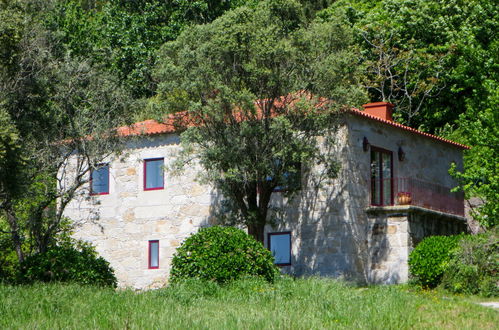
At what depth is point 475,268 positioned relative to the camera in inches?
797

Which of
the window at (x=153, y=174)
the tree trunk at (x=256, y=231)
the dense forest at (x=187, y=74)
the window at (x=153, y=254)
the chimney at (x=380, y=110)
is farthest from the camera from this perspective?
the chimney at (x=380, y=110)

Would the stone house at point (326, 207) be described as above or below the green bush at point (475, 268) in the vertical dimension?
above

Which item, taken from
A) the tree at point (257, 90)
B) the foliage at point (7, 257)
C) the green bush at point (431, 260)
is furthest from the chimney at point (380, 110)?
the foliage at point (7, 257)

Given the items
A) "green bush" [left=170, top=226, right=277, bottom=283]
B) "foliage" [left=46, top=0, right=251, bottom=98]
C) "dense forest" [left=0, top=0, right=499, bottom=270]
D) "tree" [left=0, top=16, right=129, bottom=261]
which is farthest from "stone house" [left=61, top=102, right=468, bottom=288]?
"foliage" [left=46, top=0, right=251, bottom=98]

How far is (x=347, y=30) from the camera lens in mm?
23484

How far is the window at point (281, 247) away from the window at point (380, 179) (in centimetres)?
311

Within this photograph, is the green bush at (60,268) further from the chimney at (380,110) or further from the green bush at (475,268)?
the chimney at (380,110)

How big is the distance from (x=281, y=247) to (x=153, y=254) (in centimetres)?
470

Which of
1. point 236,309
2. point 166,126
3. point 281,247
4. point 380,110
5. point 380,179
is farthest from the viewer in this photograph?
point 380,110

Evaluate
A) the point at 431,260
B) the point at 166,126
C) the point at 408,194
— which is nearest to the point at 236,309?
the point at 431,260

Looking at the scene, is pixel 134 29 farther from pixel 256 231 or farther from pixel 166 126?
pixel 256 231

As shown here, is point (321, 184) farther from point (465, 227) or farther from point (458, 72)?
point (458, 72)

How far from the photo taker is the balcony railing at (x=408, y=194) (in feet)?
85.8

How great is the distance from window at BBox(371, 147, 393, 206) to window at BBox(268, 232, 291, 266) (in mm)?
3106
